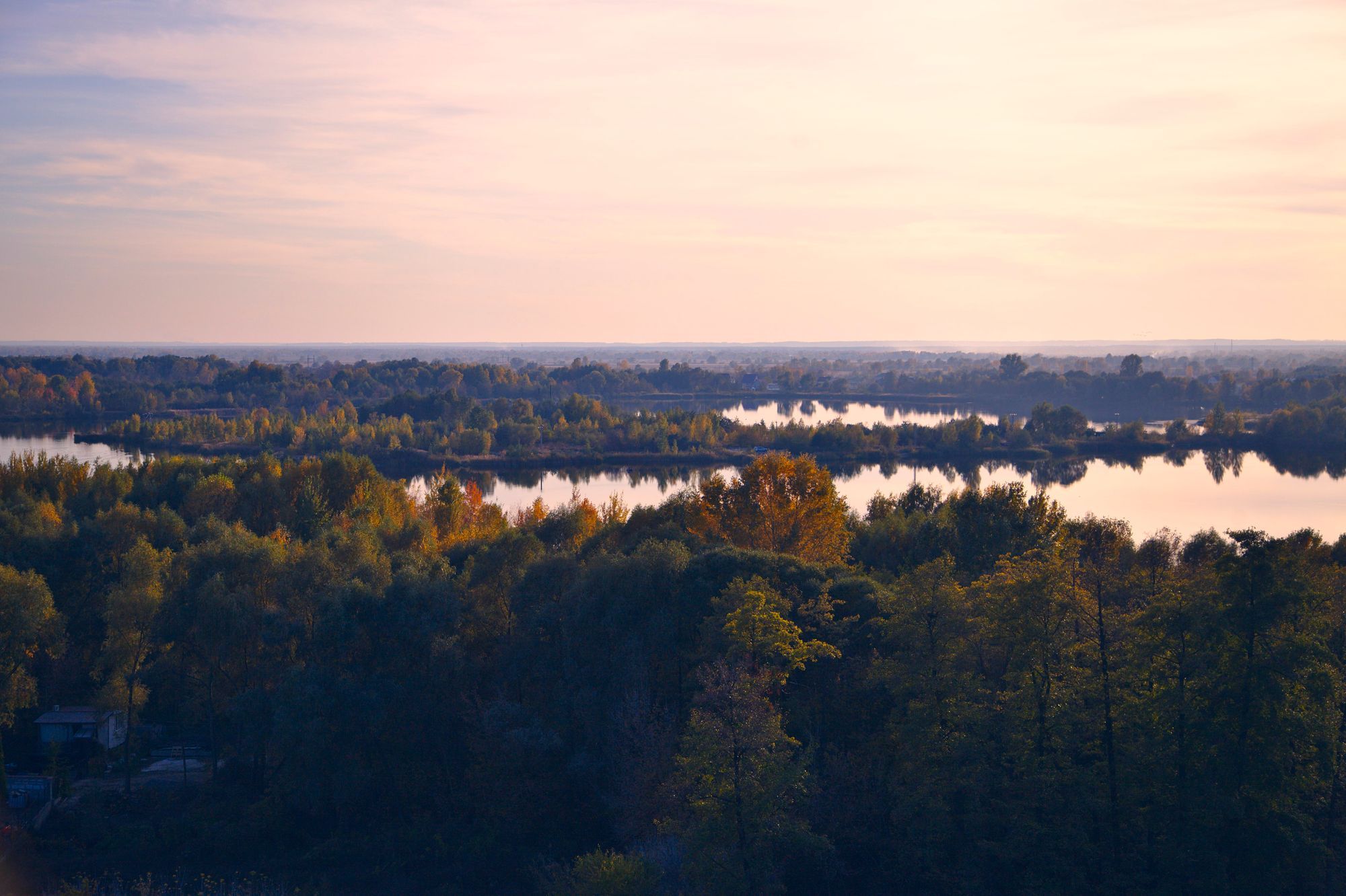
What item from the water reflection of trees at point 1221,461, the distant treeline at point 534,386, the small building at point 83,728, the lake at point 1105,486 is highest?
the distant treeline at point 534,386

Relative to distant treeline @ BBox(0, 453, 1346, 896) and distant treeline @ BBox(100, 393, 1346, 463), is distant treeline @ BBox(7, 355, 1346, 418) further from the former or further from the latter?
distant treeline @ BBox(0, 453, 1346, 896)

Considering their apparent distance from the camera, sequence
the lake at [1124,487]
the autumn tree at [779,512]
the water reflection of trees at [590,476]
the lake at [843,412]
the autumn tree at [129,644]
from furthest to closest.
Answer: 1. the lake at [843,412]
2. the water reflection of trees at [590,476]
3. the lake at [1124,487]
4. the autumn tree at [779,512]
5. the autumn tree at [129,644]

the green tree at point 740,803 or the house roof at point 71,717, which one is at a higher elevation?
the green tree at point 740,803

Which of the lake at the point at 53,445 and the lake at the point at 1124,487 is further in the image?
the lake at the point at 53,445

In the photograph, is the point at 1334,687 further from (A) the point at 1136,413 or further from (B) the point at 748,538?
(A) the point at 1136,413

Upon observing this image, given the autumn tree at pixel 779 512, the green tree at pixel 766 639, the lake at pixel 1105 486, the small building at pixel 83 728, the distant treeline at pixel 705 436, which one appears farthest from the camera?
the distant treeline at pixel 705 436

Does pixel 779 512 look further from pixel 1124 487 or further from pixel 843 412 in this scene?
pixel 843 412

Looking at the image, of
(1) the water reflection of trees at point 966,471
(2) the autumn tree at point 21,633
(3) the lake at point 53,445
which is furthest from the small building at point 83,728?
(3) the lake at point 53,445

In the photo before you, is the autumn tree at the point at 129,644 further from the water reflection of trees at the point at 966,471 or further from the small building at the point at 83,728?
the water reflection of trees at the point at 966,471
